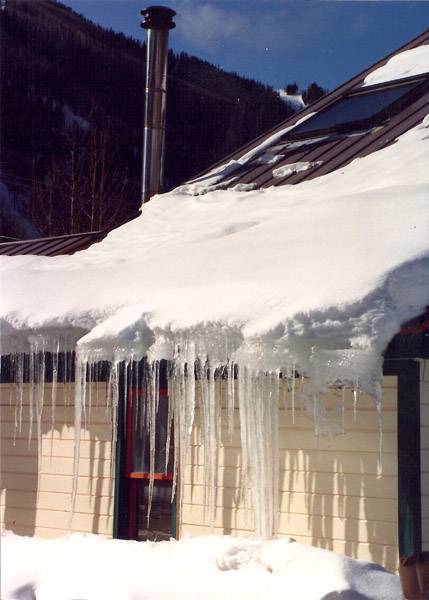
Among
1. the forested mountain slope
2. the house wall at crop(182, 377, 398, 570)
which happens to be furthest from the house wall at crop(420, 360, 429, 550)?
the forested mountain slope

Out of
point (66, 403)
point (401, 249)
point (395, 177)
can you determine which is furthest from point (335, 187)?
point (66, 403)

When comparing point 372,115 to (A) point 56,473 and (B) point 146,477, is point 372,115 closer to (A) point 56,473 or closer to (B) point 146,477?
(B) point 146,477

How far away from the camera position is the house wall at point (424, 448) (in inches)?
202

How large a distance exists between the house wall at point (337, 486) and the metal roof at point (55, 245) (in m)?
3.41

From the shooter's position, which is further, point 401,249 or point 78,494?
point 78,494

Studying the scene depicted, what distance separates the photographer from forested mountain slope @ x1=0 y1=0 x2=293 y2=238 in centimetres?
2747

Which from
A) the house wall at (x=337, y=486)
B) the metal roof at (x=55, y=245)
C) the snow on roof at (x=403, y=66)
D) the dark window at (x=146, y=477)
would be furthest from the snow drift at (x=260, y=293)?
the snow on roof at (x=403, y=66)

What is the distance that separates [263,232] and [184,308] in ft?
4.54

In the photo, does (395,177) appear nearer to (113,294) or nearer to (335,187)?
(335,187)

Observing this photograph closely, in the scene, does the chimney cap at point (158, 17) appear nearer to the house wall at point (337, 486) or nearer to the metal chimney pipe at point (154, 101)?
the metal chimney pipe at point (154, 101)

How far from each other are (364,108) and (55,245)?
14.2 ft

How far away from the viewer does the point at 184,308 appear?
458 cm

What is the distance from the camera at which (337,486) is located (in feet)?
18.4

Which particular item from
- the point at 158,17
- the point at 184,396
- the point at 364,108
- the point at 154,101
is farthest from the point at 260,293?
the point at 158,17
